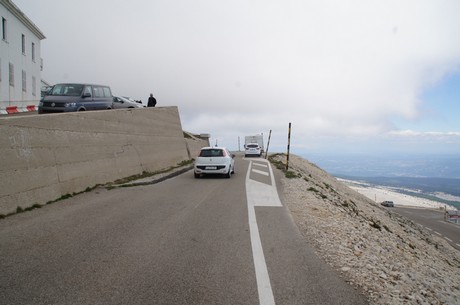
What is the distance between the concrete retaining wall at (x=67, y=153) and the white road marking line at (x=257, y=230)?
17.2 ft

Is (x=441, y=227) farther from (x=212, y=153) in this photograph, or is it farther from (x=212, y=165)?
(x=212, y=165)

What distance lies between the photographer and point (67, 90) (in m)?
18.0

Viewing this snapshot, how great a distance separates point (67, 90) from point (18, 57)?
25.3 metres

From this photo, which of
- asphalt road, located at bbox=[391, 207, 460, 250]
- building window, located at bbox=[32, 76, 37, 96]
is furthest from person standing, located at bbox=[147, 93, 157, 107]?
asphalt road, located at bbox=[391, 207, 460, 250]

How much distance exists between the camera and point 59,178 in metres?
9.88

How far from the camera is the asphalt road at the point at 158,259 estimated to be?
4066 mm

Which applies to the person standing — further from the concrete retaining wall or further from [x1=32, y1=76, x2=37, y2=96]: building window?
[x1=32, y1=76, x2=37, y2=96]: building window

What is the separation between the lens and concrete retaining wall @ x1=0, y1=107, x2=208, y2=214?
8016mm

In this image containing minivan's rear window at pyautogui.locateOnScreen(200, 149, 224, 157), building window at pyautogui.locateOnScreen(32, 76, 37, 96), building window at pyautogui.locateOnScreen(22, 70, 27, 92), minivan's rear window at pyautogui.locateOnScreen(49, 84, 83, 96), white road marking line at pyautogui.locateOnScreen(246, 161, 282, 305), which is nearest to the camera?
white road marking line at pyautogui.locateOnScreen(246, 161, 282, 305)

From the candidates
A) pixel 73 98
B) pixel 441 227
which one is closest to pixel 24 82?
pixel 73 98

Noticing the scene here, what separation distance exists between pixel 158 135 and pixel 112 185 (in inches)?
347

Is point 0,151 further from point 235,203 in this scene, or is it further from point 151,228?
point 235,203

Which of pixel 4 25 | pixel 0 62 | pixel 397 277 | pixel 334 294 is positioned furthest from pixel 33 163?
pixel 4 25

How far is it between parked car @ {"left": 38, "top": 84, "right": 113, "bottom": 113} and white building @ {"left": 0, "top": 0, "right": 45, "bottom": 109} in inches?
640
